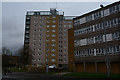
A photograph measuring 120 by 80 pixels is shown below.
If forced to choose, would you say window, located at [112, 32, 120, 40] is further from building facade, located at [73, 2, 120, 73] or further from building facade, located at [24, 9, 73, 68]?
building facade, located at [24, 9, 73, 68]

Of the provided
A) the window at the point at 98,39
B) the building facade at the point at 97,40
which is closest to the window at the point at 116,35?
the building facade at the point at 97,40

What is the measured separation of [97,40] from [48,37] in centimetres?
4468

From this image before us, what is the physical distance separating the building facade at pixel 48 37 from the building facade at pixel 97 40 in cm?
3458

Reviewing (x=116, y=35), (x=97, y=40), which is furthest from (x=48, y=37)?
(x=116, y=35)

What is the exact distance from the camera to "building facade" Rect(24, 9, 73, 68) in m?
79.8

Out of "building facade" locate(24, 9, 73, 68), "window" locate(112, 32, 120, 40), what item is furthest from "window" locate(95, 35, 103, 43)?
"building facade" locate(24, 9, 73, 68)

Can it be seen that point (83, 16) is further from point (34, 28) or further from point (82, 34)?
point (34, 28)

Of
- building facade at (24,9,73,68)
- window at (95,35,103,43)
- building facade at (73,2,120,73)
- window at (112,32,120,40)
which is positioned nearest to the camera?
window at (112,32,120,40)

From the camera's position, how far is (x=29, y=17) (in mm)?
85938

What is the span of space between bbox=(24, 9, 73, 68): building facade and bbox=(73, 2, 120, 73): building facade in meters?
34.6

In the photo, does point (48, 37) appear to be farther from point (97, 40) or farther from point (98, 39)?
point (98, 39)

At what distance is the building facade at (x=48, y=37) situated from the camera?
79.8 m

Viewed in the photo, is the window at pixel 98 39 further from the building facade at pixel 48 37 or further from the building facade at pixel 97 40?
the building facade at pixel 48 37

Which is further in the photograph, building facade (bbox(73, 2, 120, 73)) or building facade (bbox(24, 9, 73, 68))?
building facade (bbox(24, 9, 73, 68))
